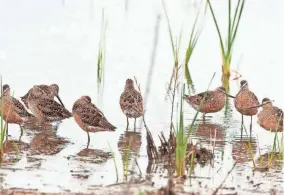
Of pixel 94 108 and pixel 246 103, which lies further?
pixel 246 103

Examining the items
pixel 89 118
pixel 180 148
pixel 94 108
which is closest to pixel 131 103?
pixel 94 108

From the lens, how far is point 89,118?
1130 centimetres

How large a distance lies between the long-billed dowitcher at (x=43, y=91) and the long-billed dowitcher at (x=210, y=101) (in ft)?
6.16

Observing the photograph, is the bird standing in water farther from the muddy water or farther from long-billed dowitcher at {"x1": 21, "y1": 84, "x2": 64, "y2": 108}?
long-billed dowitcher at {"x1": 21, "y1": 84, "x2": 64, "y2": 108}

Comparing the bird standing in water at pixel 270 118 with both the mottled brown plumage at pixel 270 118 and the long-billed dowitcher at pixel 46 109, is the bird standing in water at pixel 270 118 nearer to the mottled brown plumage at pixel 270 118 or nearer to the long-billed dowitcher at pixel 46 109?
the mottled brown plumage at pixel 270 118

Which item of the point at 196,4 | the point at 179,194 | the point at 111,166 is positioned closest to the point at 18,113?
the point at 111,166

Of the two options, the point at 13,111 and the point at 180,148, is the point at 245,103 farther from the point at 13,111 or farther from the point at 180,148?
the point at 180,148

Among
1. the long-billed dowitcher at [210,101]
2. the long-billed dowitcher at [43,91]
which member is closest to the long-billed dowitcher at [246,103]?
the long-billed dowitcher at [210,101]

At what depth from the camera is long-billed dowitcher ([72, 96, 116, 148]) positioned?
11.2 meters

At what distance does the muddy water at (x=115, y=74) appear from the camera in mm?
9266

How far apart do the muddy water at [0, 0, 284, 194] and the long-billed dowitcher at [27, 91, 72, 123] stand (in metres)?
0.14

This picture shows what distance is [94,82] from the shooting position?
14.4 metres

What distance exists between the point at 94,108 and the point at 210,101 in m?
1.68

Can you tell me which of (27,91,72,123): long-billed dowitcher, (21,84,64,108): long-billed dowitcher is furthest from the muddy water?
(21,84,64,108): long-billed dowitcher
